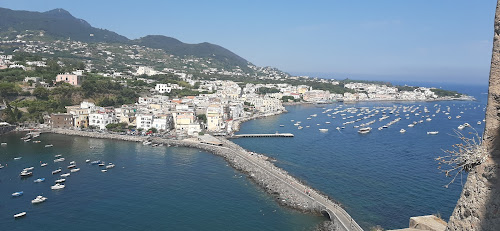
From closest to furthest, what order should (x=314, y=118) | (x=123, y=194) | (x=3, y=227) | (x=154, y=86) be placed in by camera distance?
(x=3, y=227)
(x=123, y=194)
(x=314, y=118)
(x=154, y=86)

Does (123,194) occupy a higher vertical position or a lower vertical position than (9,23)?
lower

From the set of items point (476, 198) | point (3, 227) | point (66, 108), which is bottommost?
point (3, 227)

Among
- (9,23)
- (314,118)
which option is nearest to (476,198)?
(314,118)

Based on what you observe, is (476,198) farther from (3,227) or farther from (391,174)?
(391,174)

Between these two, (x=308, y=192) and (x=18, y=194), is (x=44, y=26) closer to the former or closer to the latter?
(x=18, y=194)

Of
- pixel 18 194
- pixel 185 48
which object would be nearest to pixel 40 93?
pixel 18 194
